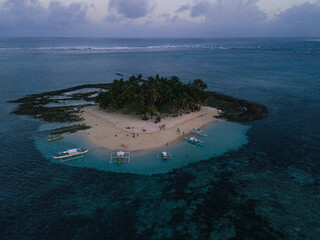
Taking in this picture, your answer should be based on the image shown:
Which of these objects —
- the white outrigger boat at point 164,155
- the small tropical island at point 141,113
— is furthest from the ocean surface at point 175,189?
the small tropical island at point 141,113

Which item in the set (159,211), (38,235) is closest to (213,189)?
(159,211)

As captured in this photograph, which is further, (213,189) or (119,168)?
(119,168)

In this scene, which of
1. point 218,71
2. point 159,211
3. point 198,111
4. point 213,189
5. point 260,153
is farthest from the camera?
point 218,71

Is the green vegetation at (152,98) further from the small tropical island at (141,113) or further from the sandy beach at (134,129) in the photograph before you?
the sandy beach at (134,129)

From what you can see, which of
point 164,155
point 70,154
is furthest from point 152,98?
point 70,154

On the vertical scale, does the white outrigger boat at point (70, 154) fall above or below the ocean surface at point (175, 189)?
above

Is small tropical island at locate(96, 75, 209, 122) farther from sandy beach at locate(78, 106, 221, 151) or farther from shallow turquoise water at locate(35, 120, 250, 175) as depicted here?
shallow turquoise water at locate(35, 120, 250, 175)

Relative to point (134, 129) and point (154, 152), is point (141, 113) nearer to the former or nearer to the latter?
point (134, 129)

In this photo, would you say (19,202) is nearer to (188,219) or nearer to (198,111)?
(188,219)
